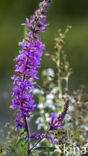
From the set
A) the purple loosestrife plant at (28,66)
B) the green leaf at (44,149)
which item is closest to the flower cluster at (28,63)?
the purple loosestrife plant at (28,66)

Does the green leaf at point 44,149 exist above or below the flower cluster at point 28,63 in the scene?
below

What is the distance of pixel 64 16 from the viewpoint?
320 inches

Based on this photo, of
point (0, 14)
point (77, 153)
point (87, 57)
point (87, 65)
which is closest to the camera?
point (77, 153)

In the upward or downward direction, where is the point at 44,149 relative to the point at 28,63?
downward

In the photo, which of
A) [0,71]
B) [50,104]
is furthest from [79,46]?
[50,104]

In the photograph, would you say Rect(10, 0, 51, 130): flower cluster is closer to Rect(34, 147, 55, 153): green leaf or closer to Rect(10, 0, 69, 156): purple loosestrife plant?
Rect(10, 0, 69, 156): purple loosestrife plant

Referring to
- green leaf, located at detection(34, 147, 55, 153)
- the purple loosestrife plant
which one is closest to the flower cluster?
the purple loosestrife plant

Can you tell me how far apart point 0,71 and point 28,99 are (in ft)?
11.3

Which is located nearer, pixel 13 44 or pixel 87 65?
pixel 87 65

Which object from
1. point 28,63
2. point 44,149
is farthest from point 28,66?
point 44,149

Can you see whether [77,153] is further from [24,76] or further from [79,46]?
[79,46]

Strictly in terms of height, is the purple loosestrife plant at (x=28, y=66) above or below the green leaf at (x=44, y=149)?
above

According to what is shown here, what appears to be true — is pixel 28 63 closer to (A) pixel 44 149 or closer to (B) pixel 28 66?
(B) pixel 28 66

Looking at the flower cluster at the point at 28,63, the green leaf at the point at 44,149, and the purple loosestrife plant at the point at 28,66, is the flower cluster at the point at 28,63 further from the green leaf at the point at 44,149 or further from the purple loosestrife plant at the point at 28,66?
the green leaf at the point at 44,149
